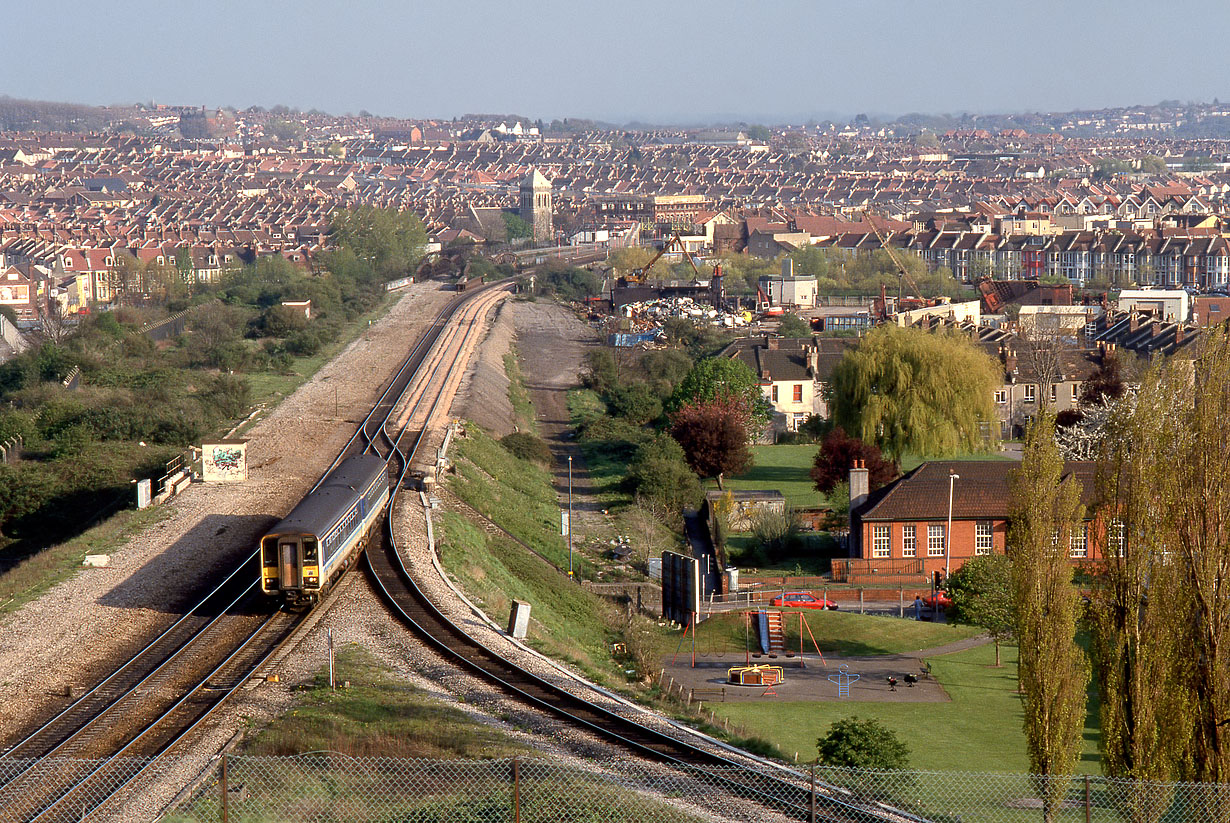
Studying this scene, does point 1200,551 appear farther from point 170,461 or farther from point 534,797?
point 170,461

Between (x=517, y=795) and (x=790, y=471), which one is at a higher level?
(x=517, y=795)

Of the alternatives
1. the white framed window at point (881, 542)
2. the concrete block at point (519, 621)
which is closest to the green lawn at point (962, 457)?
the white framed window at point (881, 542)

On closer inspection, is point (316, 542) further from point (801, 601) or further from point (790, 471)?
point (790, 471)

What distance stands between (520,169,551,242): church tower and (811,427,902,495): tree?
123 metres

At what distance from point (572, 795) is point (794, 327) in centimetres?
6437

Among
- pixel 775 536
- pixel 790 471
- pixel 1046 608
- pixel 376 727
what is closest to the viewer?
pixel 1046 608

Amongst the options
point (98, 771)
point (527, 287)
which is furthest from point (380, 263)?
point (98, 771)

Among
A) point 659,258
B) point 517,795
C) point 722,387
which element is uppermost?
point 659,258

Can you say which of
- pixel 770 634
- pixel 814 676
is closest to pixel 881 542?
pixel 770 634

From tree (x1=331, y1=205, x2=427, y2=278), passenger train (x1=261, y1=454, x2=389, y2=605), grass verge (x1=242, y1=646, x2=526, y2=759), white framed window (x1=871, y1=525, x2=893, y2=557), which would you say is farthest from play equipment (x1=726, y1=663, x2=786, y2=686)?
tree (x1=331, y1=205, x2=427, y2=278)

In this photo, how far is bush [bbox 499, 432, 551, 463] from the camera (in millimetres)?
46938

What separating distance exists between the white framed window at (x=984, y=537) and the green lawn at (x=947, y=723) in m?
9.03

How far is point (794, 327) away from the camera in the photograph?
77375 mm

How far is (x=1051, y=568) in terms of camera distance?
15.5m
